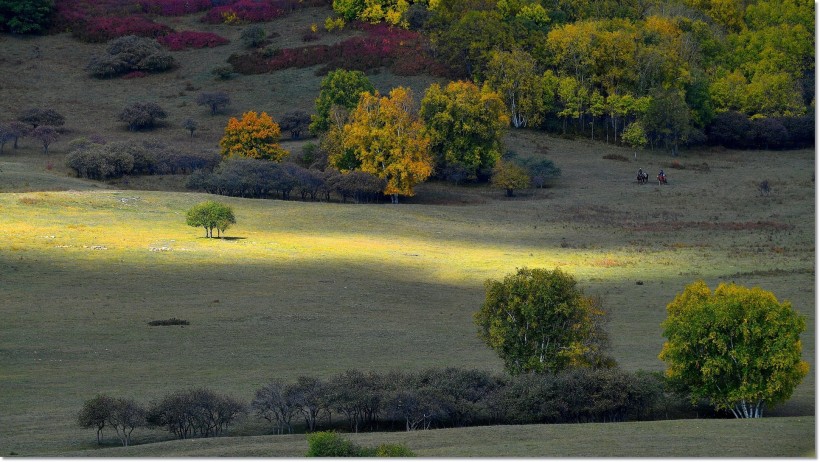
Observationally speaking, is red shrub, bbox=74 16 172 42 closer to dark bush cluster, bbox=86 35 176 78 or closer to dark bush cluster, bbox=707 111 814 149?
dark bush cluster, bbox=86 35 176 78

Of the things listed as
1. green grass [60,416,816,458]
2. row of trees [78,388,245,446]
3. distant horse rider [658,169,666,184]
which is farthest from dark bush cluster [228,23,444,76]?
green grass [60,416,816,458]

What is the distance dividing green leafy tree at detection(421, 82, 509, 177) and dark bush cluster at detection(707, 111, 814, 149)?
2289cm

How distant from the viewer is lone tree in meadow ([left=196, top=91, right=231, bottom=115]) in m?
111

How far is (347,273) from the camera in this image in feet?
204

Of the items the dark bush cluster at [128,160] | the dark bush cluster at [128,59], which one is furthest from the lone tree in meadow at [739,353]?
the dark bush cluster at [128,59]

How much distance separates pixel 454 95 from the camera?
97625 millimetres

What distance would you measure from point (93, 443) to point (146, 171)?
199ft

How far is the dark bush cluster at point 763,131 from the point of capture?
109125mm

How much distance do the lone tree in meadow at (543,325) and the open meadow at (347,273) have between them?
359cm

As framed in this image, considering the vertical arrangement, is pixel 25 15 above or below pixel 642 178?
above

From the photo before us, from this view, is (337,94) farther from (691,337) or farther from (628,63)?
(691,337)

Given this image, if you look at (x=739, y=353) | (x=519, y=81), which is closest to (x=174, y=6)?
(x=519, y=81)

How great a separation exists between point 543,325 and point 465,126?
54.7 m

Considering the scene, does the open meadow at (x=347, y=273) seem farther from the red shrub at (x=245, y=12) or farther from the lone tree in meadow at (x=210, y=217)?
A: the red shrub at (x=245, y=12)
